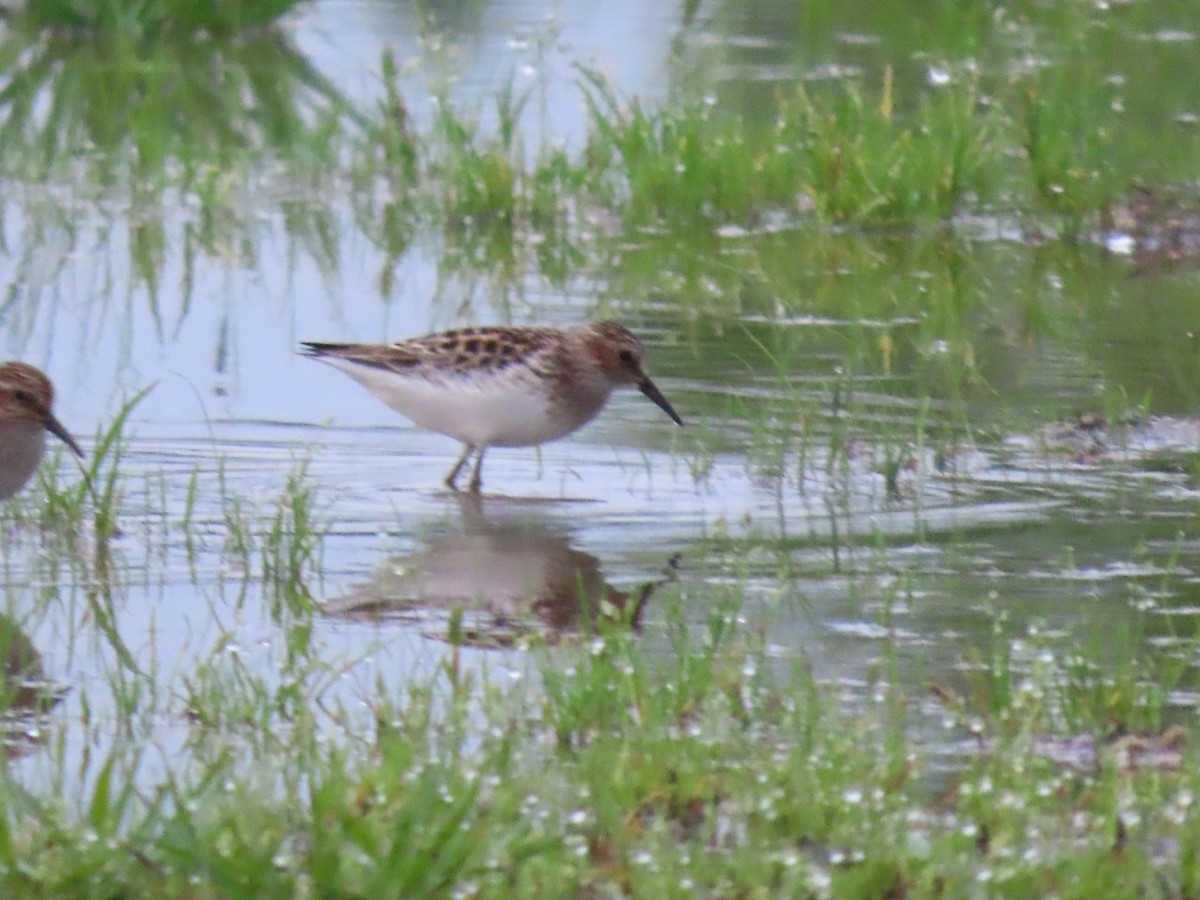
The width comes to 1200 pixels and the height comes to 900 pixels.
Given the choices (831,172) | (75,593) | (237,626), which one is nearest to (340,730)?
(237,626)

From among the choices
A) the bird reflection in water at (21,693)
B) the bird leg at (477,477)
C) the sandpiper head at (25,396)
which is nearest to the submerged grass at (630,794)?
the bird reflection in water at (21,693)

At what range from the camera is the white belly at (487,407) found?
9.71 meters

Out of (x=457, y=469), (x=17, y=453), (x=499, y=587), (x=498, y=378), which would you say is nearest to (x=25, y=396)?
(x=17, y=453)

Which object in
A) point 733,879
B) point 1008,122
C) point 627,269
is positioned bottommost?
point 733,879

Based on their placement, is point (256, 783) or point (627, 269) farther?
point (627, 269)

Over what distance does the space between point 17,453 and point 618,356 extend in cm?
267

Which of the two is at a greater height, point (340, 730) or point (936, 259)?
point (936, 259)

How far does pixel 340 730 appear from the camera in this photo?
633cm

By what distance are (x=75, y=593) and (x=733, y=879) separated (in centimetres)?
314

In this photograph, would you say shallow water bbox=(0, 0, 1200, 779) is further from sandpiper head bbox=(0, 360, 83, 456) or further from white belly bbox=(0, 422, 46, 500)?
sandpiper head bbox=(0, 360, 83, 456)

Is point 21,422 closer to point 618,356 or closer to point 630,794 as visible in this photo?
point 618,356

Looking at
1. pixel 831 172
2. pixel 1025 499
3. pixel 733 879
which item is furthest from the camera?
pixel 831 172

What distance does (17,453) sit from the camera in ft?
27.3

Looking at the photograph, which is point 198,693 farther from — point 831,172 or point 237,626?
point 831,172
